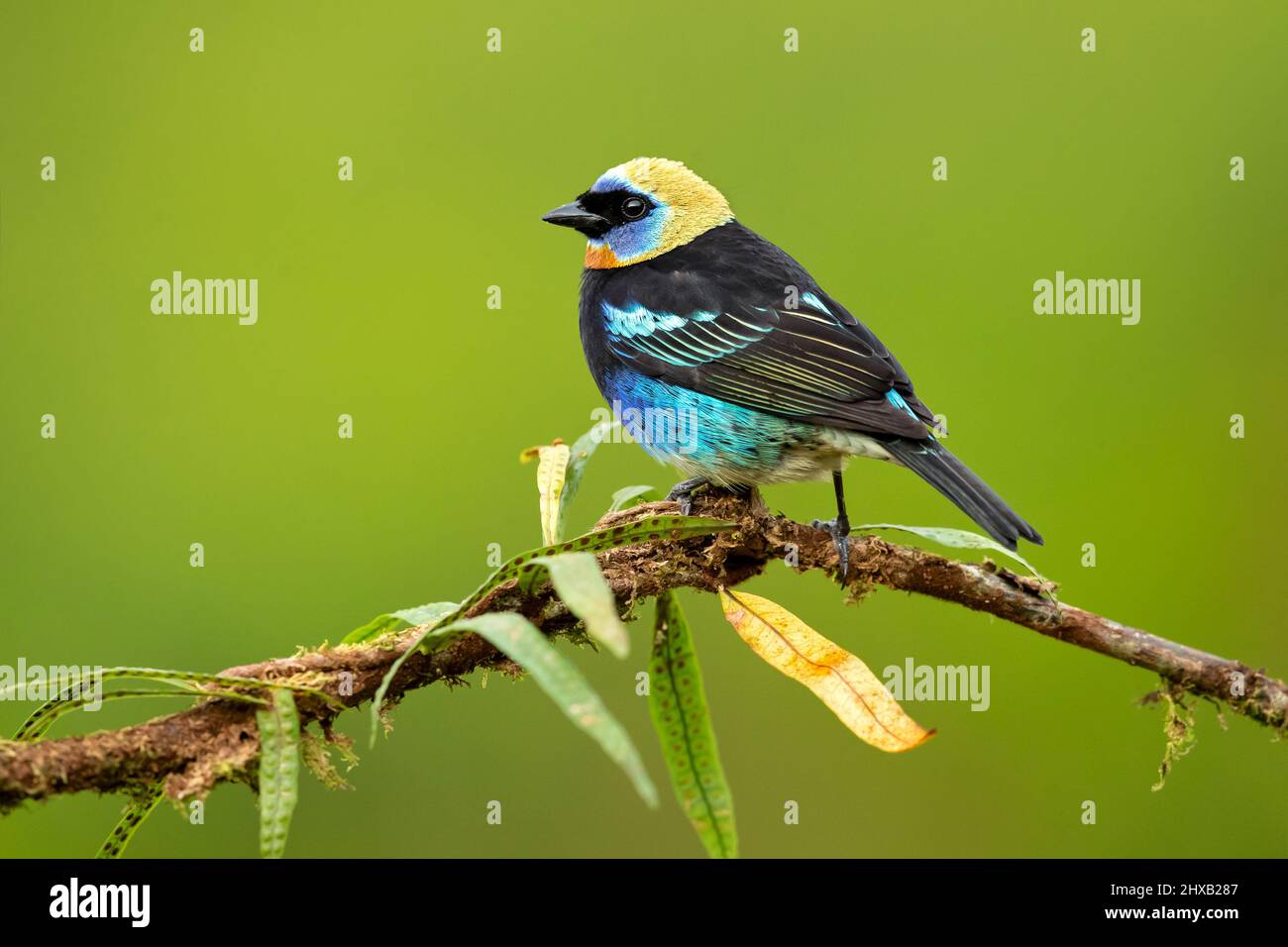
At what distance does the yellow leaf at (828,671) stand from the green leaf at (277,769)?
989 mm

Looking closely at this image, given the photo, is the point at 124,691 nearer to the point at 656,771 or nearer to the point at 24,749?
Answer: the point at 24,749

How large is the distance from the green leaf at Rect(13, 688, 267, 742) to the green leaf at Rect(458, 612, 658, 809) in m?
0.40

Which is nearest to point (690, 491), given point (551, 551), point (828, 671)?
point (828, 671)

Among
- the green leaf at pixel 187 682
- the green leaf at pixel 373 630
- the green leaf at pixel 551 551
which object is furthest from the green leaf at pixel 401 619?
the green leaf at pixel 187 682

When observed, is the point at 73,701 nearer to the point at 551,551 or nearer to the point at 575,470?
the point at 551,551

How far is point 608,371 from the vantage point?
4254mm

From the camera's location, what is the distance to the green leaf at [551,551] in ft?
6.91

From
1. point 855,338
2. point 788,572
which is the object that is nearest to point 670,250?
point 855,338

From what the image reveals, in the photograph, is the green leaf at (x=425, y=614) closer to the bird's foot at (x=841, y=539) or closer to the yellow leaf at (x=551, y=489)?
the yellow leaf at (x=551, y=489)

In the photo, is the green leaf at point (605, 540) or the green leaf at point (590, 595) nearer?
the green leaf at point (590, 595)

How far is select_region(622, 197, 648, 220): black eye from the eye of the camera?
4539mm

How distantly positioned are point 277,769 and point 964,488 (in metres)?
1.94

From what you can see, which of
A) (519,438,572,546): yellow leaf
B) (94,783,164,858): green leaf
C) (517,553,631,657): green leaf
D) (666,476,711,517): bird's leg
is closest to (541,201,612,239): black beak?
(666,476,711,517): bird's leg

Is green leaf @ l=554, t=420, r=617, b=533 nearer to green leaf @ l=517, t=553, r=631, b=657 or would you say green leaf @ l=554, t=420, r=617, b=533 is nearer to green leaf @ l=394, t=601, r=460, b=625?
green leaf @ l=394, t=601, r=460, b=625
